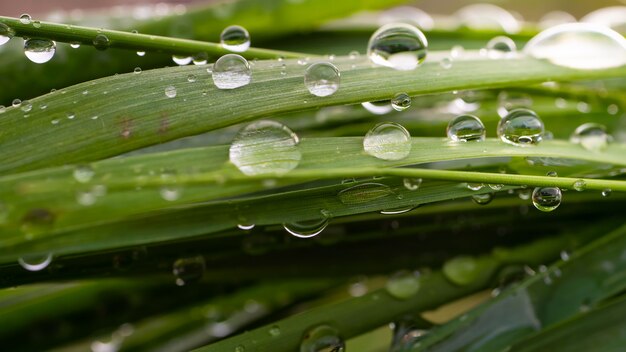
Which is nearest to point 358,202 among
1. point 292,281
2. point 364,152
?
point 364,152

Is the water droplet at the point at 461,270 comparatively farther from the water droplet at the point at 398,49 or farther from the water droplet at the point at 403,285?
the water droplet at the point at 398,49

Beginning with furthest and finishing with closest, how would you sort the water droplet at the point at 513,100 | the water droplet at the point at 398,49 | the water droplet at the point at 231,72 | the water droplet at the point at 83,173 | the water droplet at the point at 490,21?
1. the water droplet at the point at 490,21
2. the water droplet at the point at 513,100
3. the water droplet at the point at 398,49
4. the water droplet at the point at 231,72
5. the water droplet at the point at 83,173

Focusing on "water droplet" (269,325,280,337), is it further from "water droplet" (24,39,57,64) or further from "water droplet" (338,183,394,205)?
"water droplet" (24,39,57,64)

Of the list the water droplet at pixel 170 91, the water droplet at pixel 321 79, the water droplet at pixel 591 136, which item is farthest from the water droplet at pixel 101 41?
the water droplet at pixel 591 136

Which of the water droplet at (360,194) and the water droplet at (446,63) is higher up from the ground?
the water droplet at (446,63)

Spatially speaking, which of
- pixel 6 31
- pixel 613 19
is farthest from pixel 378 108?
pixel 613 19

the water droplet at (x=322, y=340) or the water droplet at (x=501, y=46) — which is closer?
the water droplet at (x=322, y=340)
